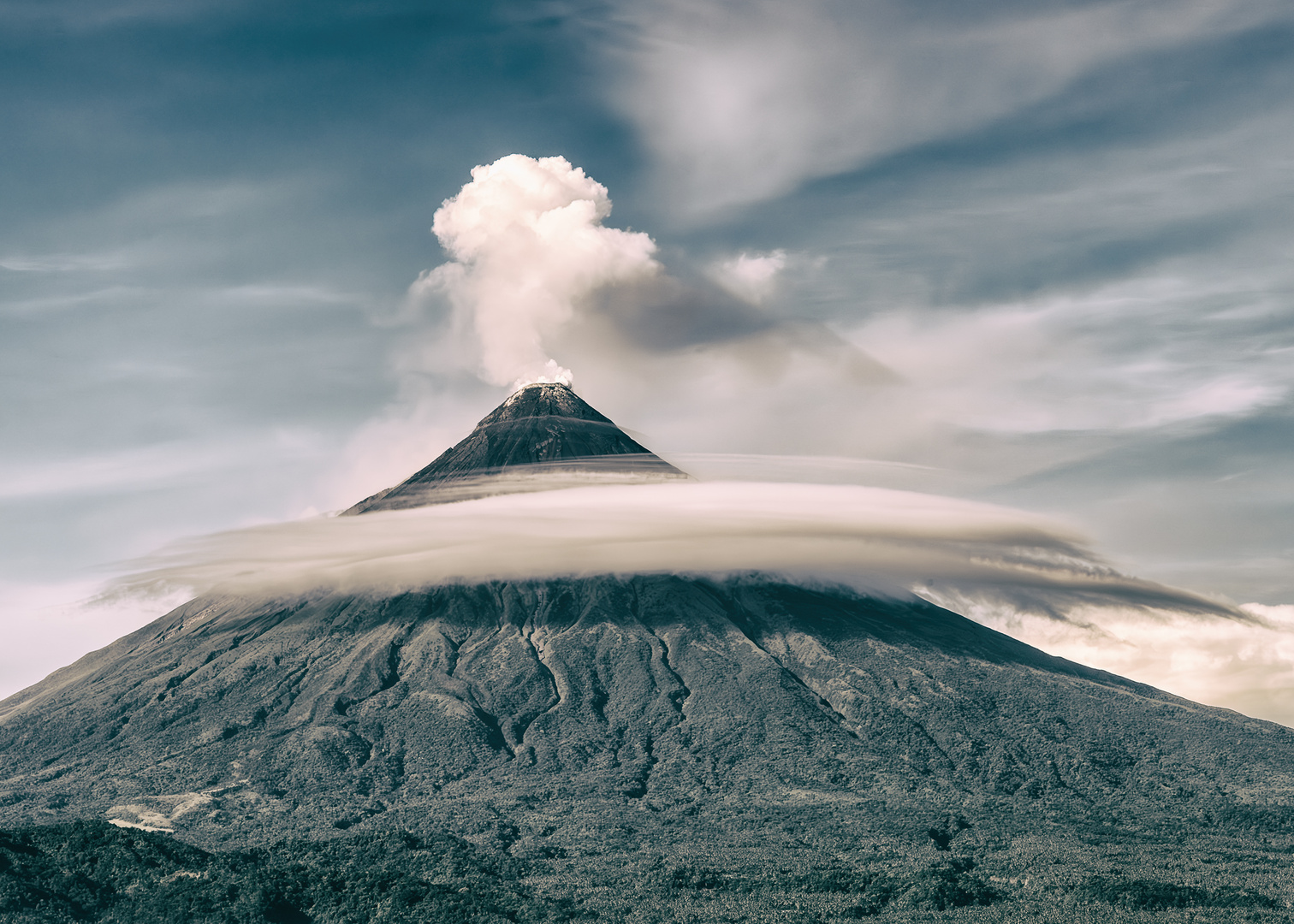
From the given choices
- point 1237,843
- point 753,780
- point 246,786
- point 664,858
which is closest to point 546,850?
point 664,858

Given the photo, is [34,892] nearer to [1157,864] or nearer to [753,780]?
[753,780]

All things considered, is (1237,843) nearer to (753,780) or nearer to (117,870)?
(753,780)

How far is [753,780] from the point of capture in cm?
19975

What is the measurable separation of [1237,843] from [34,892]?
160 m

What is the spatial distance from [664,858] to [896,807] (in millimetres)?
Result: 49790

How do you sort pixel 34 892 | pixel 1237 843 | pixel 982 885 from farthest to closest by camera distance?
pixel 1237 843, pixel 982 885, pixel 34 892

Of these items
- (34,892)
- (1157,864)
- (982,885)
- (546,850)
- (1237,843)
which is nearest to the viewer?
(34,892)

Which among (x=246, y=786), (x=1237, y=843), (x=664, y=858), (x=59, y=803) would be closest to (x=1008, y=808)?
(x=1237, y=843)

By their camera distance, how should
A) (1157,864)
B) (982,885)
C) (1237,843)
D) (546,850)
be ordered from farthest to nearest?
(1237,843) → (546,850) → (1157,864) → (982,885)

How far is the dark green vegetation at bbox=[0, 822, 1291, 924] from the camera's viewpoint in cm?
11800

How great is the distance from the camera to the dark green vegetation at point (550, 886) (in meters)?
118

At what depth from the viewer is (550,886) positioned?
464ft

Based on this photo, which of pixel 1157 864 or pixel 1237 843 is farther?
pixel 1237 843

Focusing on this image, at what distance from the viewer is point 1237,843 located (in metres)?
174
